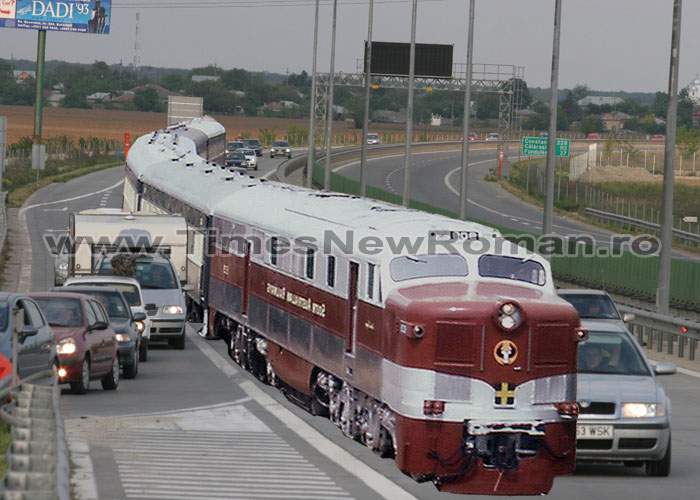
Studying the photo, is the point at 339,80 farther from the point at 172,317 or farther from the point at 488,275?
the point at 488,275

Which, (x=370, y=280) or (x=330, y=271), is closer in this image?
(x=370, y=280)

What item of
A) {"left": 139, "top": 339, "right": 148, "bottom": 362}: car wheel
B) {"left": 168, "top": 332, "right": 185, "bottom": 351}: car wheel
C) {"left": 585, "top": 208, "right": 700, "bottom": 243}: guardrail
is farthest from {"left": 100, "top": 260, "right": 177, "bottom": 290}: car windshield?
{"left": 585, "top": 208, "right": 700, "bottom": 243}: guardrail

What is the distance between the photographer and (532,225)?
276ft

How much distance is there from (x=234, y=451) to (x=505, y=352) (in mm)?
3635

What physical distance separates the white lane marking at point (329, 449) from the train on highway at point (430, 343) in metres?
0.29

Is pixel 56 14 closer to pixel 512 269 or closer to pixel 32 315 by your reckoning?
pixel 32 315

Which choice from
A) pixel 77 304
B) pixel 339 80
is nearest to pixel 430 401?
pixel 77 304

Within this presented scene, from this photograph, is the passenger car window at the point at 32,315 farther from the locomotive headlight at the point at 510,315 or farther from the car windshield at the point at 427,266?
the locomotive headlight at the point at 510,315

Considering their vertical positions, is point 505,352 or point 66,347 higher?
point 505,352

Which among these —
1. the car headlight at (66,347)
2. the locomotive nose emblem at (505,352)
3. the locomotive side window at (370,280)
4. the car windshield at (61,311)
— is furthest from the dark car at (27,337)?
the locomotive nose emblem at (505,352)

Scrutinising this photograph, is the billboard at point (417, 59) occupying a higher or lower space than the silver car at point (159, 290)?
higher

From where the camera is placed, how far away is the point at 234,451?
58.4 ft

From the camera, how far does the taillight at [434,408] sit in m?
15.4

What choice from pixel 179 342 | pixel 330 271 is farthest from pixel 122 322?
pixel 330 271
